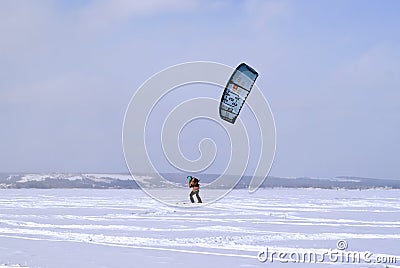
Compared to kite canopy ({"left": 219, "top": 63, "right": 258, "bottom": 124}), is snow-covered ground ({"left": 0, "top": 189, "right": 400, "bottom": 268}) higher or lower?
lower

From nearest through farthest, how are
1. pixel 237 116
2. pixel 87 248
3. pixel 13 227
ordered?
pixel 87 248 < pixel 13 227 < pixel 237 116

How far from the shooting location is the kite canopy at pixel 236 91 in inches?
677

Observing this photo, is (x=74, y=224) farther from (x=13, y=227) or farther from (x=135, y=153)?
(x=135, y=153)

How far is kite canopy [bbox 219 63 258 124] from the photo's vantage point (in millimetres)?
17205

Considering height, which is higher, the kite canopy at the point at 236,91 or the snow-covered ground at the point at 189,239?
the kite canopy at the point at 236,91

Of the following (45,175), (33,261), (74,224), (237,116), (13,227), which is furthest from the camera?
(45,175)

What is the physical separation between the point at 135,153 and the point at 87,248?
5440 millimetres

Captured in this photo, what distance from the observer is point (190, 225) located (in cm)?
1398

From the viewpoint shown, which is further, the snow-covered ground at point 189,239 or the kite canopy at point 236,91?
the kite canopy at point 236,91

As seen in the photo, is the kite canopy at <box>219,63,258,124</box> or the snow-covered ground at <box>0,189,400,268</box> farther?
the kite canopy at <box>219,63,258,124</box>

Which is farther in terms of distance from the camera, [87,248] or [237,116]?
[237,116]

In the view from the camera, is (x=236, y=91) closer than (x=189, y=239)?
No

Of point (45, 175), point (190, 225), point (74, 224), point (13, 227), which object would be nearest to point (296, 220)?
point (190, 225)

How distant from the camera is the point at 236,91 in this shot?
17.3 m
